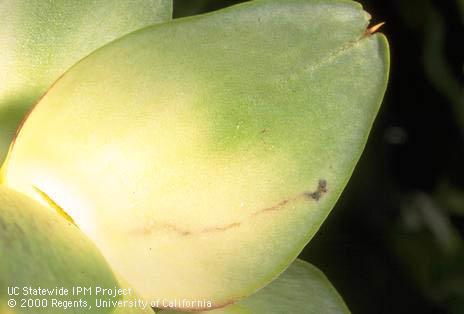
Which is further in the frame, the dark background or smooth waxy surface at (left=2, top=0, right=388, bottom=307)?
the dark background

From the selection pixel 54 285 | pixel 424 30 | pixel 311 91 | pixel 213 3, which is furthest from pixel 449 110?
pixel 54 285

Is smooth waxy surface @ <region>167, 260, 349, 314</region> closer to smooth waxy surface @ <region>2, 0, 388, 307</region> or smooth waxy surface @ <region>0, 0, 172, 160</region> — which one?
smooth waxy surface @ <region>2, 0, 388, 307</region>

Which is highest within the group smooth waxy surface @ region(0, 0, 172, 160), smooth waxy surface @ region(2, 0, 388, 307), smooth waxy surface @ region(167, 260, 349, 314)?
smooth waxy surface @ region(0, 0, 172, 160)

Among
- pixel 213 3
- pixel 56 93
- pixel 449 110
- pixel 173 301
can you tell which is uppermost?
pixel 213 3

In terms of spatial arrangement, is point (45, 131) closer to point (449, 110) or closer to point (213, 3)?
→ point (213, 3)

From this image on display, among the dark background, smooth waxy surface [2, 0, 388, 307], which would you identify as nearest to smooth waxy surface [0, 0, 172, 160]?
smooth waxy surface [2, 0, 388, 307]

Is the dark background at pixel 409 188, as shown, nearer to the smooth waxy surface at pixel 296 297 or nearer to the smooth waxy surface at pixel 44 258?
the smooth waxy surface at pixel 296 297

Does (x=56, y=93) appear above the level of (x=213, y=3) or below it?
below
